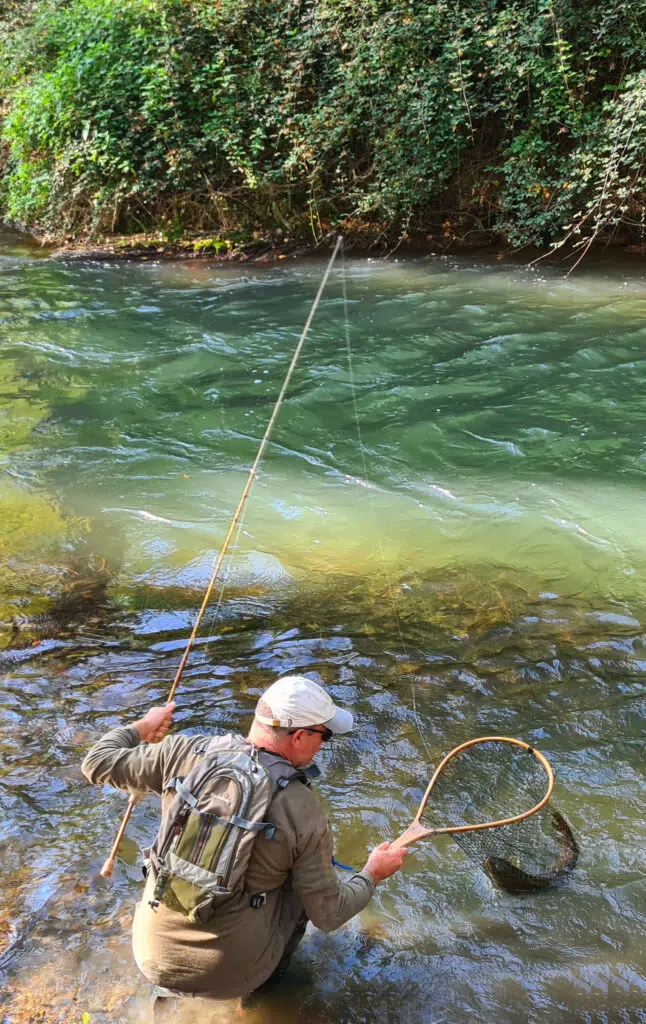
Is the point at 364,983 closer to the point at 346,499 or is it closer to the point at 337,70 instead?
the point at 346,499

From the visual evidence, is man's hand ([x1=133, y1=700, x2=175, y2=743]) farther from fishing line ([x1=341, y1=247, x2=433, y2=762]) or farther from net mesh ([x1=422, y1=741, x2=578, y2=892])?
fishing line ([x1=341, y1=247, x2=433, y2=762])

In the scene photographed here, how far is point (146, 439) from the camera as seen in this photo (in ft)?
27.9

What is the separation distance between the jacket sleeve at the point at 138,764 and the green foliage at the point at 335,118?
11.3m

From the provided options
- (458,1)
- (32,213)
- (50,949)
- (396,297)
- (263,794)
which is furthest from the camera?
(32,213)

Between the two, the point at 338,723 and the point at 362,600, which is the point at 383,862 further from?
the point at 362,600

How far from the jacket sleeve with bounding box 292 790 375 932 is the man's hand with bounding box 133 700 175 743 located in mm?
831

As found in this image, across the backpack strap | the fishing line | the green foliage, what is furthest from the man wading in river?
the green foliage

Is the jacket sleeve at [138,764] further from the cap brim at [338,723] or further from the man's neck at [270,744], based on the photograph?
the cap brim at [338,723]

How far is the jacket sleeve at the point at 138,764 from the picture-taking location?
271 cm

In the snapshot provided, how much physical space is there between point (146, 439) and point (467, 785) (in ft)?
18.4

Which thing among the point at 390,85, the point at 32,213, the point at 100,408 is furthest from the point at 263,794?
the point at 32,213

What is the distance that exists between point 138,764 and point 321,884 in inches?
28.8

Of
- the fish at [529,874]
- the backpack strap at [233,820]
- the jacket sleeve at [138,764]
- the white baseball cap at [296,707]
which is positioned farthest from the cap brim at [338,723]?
the fish at [529,874]

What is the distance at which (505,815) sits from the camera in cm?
383
